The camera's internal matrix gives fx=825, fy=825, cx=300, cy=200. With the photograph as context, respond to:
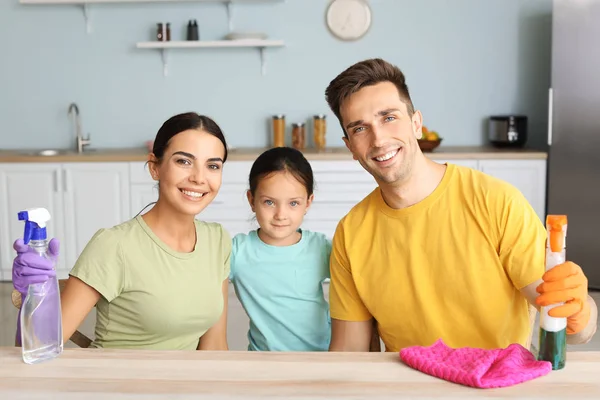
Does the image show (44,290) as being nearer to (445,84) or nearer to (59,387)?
(59,387)

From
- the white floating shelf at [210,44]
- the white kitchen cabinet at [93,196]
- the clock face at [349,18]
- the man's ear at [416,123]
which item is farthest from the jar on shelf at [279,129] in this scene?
the man's ear at [416,123]

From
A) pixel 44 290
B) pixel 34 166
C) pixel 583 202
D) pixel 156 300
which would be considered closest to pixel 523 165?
pixel 583 202

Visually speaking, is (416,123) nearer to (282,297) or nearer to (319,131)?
(282,297)

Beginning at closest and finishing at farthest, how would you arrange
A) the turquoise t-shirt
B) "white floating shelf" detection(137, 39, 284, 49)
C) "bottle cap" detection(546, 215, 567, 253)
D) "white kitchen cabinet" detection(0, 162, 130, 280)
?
"bottle cap" detection(546, 215, 567, 253) → the turquoise t-shirt → "white kitchen cabinet" detection(0, 162, 130, 280) → "white floating shelf" detection(137, 39, 284, 49)

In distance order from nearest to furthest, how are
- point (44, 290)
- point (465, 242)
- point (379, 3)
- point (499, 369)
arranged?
point (499, 369) → point (44, 290) → point (465, 242) → point (379, 3)

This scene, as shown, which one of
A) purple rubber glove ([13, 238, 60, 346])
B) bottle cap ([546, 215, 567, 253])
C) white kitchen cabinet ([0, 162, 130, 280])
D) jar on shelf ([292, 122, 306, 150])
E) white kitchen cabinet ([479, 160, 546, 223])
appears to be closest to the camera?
bottle cap ([546, 215, 567, 253])

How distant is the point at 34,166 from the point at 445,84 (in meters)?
2.60

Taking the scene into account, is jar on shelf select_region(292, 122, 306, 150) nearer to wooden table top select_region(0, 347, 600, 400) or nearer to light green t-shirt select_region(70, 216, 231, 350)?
light green t-shirt select_region(70, 216, 231, 350)

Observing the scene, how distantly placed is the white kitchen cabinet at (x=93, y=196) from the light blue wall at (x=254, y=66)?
58cm

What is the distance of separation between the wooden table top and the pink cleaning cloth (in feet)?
0.04

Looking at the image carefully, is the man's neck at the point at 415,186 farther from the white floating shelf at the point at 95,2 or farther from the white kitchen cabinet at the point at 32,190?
the white floating shelf at the point at 95,2

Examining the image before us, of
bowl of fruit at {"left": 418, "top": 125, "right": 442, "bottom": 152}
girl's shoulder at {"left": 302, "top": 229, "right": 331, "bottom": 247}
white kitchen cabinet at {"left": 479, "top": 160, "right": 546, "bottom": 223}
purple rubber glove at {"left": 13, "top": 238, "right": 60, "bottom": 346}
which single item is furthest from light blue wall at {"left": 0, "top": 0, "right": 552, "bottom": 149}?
purple rubber glove at {"left": 13, "top": 238, "right": 60, "bottom": 346}

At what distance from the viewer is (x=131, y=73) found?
211 inches

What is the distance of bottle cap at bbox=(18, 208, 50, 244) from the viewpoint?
1.49 m
